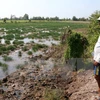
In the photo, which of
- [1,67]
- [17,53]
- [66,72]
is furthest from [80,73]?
[17,53]

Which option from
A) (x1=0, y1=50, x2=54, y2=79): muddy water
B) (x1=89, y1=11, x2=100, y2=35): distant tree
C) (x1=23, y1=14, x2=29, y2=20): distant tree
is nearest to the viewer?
(x1=89, y1=11, x2=100, y2=35): distant tree

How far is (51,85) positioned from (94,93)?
2000 millimetres

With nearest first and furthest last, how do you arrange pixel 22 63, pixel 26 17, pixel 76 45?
pixel 76 45 → pixel 22 63 → pixel 26 17

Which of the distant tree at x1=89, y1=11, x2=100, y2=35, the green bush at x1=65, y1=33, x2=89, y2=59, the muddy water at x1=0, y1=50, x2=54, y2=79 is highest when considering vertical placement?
the distant tree at x1=89, y1=11, x2=100, y2=35

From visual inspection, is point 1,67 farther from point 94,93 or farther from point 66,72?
point 94,93

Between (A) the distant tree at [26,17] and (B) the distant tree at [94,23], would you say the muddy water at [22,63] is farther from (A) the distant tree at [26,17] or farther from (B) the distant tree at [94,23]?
(A) the distant tree at [26,17]

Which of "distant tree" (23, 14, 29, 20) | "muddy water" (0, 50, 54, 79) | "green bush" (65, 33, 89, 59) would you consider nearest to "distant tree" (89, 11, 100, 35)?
"green bush" (65, 33, 89, 59)

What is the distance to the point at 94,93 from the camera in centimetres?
551

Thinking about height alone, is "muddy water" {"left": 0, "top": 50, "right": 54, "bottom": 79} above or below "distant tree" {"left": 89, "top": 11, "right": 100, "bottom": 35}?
below

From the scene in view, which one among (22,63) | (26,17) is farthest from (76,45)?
(26,17)

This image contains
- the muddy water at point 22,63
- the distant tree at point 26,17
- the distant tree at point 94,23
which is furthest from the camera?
the distant tree at point 26,17

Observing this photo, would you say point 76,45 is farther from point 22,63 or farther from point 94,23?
point 22,63

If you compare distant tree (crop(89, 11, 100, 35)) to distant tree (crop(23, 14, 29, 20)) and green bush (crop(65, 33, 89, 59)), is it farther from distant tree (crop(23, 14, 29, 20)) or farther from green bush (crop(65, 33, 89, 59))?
distant tree (crop(23, 14, 29, 20))

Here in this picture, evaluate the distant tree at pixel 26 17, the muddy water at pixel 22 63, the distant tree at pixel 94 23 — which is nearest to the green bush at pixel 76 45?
the distant tree at pixel 94 23
